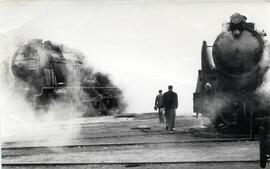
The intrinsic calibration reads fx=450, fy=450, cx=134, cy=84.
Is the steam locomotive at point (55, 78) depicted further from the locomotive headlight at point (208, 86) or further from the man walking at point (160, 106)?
the locomotive headlight at point (208, 86)

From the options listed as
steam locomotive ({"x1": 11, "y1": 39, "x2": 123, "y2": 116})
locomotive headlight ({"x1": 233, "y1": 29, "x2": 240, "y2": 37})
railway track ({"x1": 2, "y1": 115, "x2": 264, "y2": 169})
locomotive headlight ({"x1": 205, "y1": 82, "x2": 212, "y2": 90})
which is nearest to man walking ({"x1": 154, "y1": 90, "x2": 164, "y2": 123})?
steam locomotive ({"x1": 11, "y1": 39, "x2": 123, "y2": 116})

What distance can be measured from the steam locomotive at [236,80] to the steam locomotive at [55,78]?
7.82 meters

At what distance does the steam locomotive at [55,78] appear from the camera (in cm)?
1698

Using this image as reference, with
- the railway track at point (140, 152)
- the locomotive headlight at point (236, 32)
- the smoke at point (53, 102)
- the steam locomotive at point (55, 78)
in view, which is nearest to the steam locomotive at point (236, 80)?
the locomotive headlight at point (236, 32)

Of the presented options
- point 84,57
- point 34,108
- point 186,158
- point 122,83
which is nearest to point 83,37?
point 84,57

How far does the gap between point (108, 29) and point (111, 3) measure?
11143 millimetres

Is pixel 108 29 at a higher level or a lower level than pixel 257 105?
higher

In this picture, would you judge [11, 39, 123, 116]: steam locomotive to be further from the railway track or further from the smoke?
the railway track

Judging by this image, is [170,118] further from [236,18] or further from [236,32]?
[236,18]

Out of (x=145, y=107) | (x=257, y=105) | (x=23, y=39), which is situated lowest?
(x=145, y=107)

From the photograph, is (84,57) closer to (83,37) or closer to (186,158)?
(83,37)

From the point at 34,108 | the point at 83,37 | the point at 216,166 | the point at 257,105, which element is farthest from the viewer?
the point at 83,37

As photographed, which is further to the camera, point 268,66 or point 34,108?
point 34,108

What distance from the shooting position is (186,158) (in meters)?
7.80
